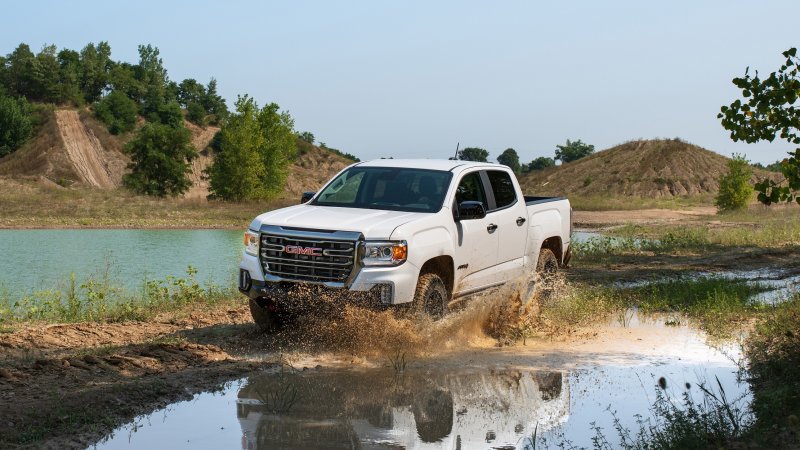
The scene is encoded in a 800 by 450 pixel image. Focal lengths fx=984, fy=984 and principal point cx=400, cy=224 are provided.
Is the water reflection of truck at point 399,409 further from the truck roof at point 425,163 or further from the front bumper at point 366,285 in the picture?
the truck roof at point 425,163

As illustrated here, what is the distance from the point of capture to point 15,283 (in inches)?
909

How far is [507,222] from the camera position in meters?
12.5

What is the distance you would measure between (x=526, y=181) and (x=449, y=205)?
289 feet

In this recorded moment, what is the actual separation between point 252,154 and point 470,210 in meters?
81.6

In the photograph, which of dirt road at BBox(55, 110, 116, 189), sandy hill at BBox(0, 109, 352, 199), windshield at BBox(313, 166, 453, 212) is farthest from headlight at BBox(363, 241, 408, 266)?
dirt road at BBox(55, 110, 116, 189)

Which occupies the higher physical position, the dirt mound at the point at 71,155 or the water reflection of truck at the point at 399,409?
the dirt mound at the point at 71,155

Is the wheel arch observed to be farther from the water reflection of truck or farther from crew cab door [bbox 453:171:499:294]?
the water reflection of truck

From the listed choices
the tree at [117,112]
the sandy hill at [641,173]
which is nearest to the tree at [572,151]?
the sandy hill at [641,173]

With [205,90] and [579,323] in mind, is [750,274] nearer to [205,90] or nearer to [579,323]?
[579,323]

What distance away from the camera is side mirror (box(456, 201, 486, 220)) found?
11.3 metres

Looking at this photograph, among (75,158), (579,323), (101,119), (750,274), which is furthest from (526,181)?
(579,323)

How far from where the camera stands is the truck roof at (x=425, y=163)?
12.1 meters

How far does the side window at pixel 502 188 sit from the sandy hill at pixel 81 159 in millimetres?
98449

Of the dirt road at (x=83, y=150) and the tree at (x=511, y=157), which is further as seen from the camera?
the tree at (x=511, y=157)
